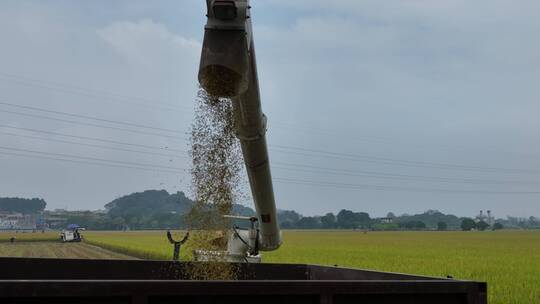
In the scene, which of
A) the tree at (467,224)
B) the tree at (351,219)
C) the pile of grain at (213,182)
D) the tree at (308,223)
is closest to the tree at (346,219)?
the tree at (351,219)

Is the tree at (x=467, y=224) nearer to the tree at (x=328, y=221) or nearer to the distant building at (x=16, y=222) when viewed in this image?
the tree at (x=328, y=221)

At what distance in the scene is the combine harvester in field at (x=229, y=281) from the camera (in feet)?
8.11

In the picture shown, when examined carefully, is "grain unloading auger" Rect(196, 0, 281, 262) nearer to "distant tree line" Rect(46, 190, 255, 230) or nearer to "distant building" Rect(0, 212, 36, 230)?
"distant tree line" Rect(46, 190, 255, 230)

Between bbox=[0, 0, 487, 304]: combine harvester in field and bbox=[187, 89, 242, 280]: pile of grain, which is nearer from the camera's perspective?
bbox=[0, 0, 487, 304]: combine harvester in field

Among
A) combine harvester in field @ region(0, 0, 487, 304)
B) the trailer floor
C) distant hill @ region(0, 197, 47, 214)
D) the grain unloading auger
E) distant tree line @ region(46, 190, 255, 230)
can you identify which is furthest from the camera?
distant hill @ region(0, 197, 47, 214)

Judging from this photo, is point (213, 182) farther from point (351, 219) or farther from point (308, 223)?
point (351, 219)

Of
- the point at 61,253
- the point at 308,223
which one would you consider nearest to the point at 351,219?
the point at 308,223

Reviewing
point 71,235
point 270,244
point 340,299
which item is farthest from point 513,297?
point 71,235

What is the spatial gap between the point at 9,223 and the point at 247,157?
148 m

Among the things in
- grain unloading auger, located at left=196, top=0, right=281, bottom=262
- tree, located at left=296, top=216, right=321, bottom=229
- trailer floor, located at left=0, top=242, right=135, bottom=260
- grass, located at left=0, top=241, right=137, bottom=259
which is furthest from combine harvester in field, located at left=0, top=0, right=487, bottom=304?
tree, located at left=296, top=216, right=321, bottom=229

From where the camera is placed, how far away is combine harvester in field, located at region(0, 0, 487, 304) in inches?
97.3

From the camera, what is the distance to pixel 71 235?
160 feet

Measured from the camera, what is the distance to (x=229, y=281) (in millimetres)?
2697

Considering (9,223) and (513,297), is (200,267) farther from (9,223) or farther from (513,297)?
(9,223)
